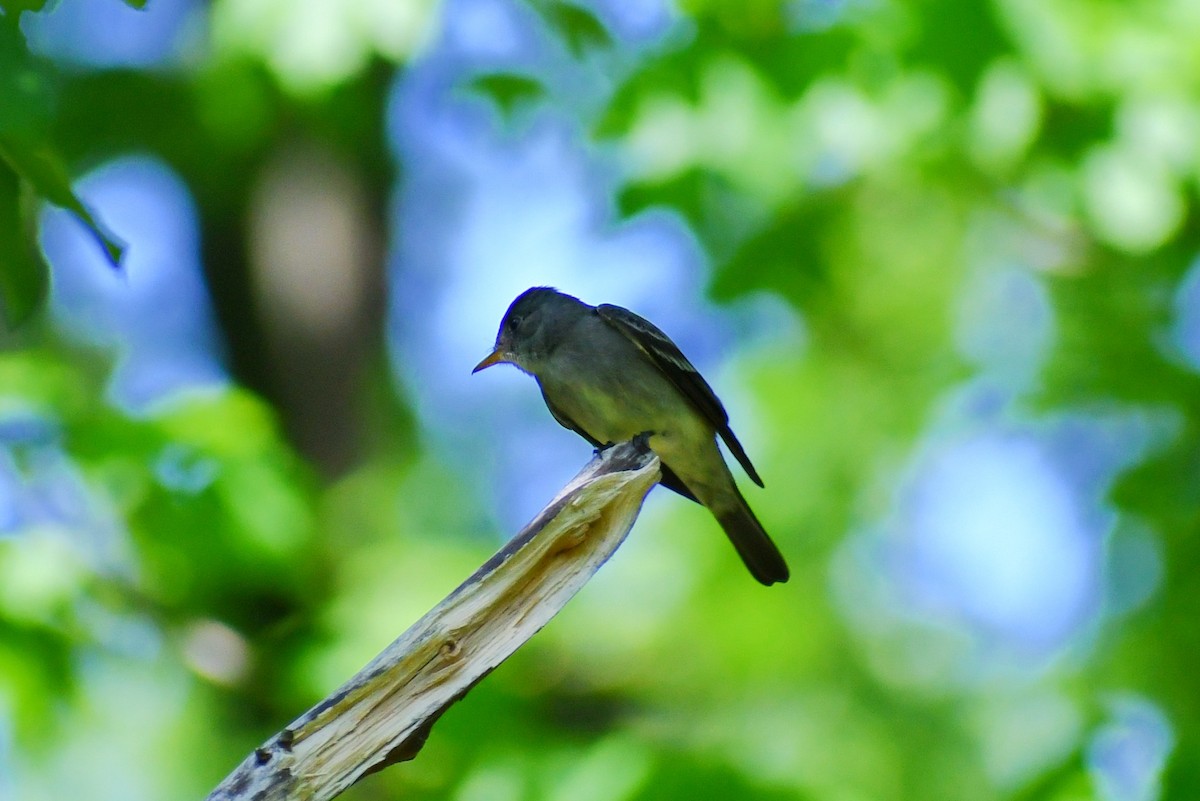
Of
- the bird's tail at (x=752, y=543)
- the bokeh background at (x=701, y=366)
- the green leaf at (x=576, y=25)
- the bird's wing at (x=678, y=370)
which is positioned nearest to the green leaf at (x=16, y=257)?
the bokeh background at (x=701, y=366)

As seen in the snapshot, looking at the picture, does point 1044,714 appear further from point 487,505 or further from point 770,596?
point 487,505

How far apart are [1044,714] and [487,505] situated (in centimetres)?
507

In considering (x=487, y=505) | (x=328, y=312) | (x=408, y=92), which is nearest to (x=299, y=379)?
(x=328, y=312)

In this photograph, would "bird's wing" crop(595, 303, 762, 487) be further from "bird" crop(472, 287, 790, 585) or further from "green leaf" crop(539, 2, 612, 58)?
"green leaf" crop(539, 2, 612, 58)

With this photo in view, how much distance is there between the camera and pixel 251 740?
586cm

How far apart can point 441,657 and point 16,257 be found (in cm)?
118

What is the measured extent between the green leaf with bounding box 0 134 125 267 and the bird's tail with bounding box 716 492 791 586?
3766 mm

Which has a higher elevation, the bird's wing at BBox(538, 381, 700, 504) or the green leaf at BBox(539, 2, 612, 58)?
the green leaf at BBox(539, 2, 612, 58)

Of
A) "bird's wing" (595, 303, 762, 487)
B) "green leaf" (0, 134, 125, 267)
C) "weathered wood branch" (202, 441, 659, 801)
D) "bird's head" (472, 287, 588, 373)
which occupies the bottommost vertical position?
"weathered wood branch" (202, 441, 659, 801)

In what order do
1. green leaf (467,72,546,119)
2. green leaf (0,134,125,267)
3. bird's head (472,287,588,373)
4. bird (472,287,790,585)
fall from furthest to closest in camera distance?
green leaf (467,72,546,119) → bird's head (472,287,588,373) → bird (472,287,790,585) → green leaf (0,134,125,267)

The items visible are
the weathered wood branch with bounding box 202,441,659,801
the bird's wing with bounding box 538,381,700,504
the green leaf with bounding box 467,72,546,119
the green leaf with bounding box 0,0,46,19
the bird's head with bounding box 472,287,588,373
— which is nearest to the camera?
the green leaf with bounding box 0,0,46,19

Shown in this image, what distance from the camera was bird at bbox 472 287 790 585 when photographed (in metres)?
5.43

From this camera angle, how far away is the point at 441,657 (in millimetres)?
2748

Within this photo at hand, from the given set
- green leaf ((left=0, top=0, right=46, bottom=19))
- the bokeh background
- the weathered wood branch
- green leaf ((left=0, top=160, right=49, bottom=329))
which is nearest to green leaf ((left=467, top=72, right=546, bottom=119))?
the bokeh background
